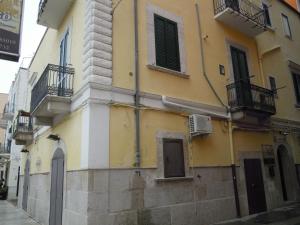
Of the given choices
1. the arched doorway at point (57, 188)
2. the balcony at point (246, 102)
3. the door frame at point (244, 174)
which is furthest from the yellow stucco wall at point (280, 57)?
the arched doorway at point (57, 188)

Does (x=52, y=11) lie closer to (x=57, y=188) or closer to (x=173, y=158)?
(x=57, y=188)

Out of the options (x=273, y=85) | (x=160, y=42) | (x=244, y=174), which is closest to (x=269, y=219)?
(x=244, y=174)

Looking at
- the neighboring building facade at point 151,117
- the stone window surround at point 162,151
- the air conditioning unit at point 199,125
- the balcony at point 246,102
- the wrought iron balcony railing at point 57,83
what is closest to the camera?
the neighboring building facade at point 151,117

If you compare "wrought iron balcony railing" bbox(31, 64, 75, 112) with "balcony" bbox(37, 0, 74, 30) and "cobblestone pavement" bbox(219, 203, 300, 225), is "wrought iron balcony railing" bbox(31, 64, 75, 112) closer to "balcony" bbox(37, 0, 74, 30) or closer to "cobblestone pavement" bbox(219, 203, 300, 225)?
"balcony" bbox(37, 0, 74, 30)

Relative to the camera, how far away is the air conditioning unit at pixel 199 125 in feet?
29.5

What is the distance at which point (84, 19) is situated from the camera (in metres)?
Answer: 8.52

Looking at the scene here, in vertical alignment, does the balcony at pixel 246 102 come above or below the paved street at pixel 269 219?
above

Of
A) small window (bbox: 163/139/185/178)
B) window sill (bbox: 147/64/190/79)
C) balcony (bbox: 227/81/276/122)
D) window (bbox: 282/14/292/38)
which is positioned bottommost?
small window (bbox: 163/139/185/178)

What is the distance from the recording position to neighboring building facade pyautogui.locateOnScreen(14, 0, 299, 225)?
295 inches

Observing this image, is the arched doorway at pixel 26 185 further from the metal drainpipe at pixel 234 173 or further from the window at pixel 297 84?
the window at pixel 297 84

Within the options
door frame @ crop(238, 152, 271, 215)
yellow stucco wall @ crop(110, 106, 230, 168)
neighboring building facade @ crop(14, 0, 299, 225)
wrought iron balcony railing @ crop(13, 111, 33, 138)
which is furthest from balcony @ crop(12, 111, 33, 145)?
door frame @ crop(238, 152, 271, 215)

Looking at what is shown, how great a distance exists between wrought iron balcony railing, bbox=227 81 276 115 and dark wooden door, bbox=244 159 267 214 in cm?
196

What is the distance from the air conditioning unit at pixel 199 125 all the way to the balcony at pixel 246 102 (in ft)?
5.82

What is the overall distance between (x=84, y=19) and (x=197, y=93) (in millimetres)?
4223
